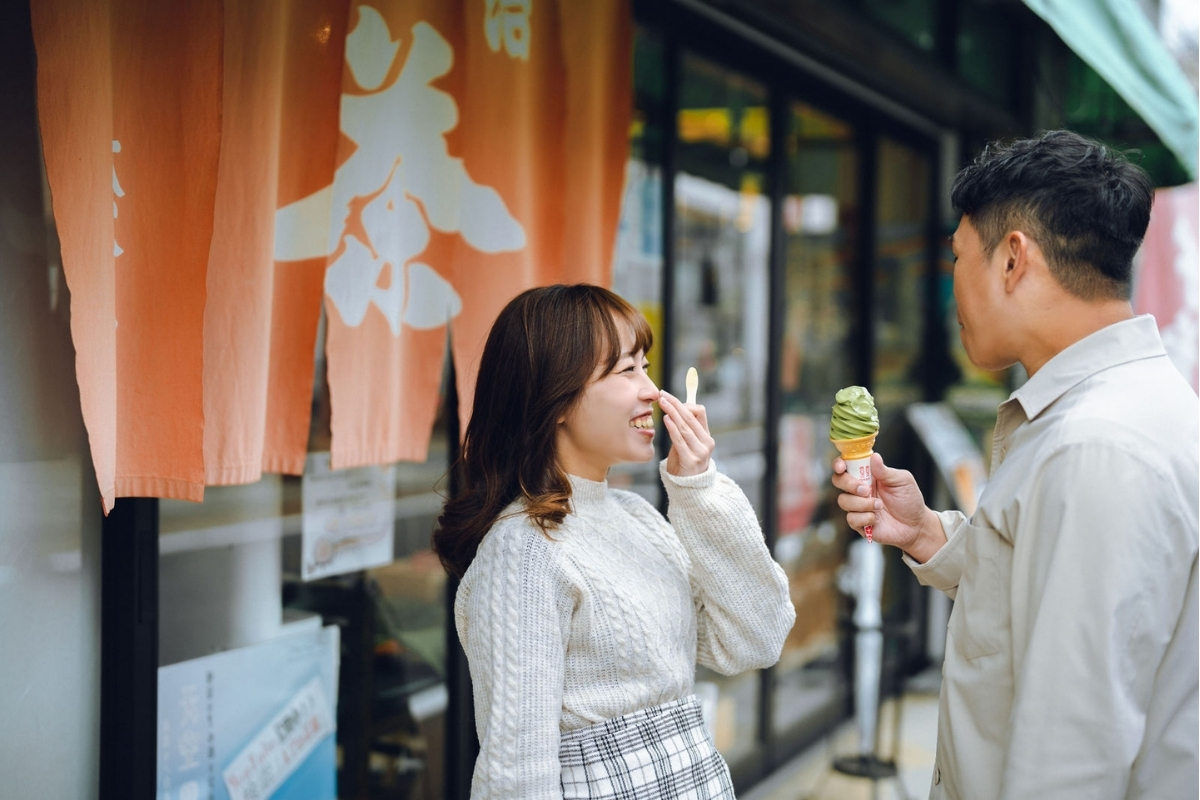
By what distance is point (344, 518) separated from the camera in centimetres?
322

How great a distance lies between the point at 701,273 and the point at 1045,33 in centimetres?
380

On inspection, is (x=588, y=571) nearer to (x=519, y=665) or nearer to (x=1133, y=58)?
(x=519, y=665)

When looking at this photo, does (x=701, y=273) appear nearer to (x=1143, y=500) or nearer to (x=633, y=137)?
(x=633, y=137)

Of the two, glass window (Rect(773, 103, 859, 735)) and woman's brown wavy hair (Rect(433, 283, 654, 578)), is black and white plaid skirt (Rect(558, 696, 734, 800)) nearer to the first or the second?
woman's brown wavy hair (Rect(433, 283, 654, 578))

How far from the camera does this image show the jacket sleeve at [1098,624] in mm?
1755

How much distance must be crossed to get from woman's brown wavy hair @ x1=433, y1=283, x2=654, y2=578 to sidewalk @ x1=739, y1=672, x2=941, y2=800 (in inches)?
142

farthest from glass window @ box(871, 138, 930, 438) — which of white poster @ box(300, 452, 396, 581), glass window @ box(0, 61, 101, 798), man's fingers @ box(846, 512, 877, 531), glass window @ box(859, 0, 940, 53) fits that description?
glass window @ box(0, 61, 101, 798)

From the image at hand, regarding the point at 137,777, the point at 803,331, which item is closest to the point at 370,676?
the point at 137,777

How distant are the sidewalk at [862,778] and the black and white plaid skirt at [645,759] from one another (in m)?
3.28

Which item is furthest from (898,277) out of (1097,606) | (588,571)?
(1097,606)

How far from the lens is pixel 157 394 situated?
234cm

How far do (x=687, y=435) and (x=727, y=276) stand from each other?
3.38 m

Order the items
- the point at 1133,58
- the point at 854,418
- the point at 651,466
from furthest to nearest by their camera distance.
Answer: the point at 651,466 < the point at 1133,58 < the point at 854,418

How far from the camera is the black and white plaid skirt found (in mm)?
2104
